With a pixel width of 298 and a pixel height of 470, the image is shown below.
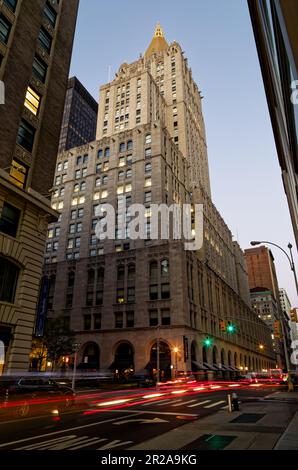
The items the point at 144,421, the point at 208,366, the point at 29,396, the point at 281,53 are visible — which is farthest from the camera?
the point at 208,366

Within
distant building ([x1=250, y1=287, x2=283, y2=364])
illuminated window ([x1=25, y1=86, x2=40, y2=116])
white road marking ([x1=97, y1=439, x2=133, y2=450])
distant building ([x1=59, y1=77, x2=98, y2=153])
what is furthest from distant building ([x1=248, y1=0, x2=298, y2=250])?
distant building ([x1=250, y1=287, x2=283, y2=364])

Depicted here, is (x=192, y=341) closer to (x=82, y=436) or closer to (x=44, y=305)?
(x=44, y=305)

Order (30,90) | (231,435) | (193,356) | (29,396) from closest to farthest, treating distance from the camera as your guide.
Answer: (231,435) < (29,396) < (30,90) < (193,356)

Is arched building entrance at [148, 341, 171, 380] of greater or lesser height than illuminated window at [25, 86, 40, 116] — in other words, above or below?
below

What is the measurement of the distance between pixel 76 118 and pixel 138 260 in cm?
14303

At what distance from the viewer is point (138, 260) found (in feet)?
199

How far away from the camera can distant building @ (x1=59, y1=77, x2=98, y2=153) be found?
545ft

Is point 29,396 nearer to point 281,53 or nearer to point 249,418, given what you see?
point 249,418

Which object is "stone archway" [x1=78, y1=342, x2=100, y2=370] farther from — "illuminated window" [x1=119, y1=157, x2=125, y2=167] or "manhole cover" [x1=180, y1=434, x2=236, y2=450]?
"manhole cover" [x1=180, y1=434, x2=236, y2=450]

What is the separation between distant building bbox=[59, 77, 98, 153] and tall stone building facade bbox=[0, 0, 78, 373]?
135248mm

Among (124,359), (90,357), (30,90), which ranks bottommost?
(124,359)

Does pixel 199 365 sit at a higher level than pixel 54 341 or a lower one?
lower

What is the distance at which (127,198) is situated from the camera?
68562 mm

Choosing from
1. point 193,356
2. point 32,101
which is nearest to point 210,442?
point 32,101
